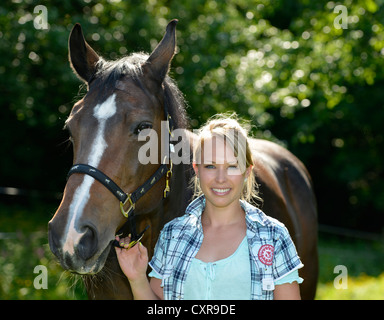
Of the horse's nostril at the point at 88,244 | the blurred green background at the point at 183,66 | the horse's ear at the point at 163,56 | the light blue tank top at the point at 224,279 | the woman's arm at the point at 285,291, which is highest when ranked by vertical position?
the blurred green background at the point at 183,66

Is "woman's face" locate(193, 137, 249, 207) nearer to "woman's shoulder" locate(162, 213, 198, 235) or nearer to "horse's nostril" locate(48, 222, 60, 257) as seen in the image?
"woman's shoulder" locate(162, 213, 198, 235)

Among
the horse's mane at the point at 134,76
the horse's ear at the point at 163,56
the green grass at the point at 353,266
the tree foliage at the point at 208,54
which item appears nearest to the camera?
the horse's mane at the point at 134,76

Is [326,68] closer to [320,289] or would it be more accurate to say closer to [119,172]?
[320,289]

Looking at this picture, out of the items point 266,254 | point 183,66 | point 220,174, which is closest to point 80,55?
point 220,174

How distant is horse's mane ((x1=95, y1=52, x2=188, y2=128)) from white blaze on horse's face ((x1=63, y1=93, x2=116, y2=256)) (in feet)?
0.47

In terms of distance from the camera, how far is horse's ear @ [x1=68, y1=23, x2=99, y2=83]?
267 cm

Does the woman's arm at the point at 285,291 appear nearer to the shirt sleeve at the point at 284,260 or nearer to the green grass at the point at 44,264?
the shirt sleeve at the point at 284,260

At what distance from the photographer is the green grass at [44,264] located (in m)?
6.14

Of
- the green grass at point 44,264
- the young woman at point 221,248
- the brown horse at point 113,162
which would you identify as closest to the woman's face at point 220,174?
the young woman at point 221,248

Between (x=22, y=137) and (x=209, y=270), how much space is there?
8.63 metres

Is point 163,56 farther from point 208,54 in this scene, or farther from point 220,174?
point 208,54

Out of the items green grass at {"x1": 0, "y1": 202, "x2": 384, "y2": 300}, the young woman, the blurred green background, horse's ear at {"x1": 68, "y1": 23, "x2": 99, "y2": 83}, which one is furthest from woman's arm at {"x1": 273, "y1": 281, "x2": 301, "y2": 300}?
the blurred green background

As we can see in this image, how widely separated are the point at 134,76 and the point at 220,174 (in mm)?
759
